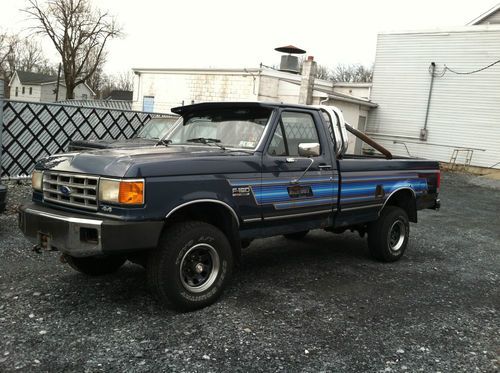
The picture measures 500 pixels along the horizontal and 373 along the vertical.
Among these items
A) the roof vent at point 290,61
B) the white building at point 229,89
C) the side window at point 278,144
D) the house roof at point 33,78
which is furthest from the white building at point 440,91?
the house roof at point 33,78

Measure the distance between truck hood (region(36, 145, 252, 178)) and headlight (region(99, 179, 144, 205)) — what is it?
59 mm

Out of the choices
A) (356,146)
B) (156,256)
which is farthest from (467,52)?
(156,256)

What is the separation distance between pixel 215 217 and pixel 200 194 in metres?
0.49

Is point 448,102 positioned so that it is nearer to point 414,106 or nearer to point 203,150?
point 414,106

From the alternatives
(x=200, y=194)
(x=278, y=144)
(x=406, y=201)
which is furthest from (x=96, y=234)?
(x=406, y=201)

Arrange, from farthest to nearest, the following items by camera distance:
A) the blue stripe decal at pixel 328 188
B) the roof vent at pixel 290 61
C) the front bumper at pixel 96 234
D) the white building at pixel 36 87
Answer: the white building at pixel 36 87 → the roof vent at pixel 290 61 → the blue stripe decal at pixel 328 188 → the front bumper at pixel 96 234

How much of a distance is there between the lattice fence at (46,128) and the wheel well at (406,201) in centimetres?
781

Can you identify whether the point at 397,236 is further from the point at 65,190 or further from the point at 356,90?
the point at 356,90

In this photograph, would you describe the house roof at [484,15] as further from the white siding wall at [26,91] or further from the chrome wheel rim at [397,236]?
the white siding wall at [26,91]

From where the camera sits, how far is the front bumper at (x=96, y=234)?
3828 mm

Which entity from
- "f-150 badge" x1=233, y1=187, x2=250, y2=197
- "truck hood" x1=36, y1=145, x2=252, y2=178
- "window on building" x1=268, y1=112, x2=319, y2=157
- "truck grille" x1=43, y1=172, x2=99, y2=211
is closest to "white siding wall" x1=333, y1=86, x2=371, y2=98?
"window on building" x1=268, y1=112, x2=319, y2=157

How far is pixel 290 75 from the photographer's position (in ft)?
71.2

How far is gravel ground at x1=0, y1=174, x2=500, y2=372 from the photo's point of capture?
3613mm

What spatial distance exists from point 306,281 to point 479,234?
535 cm
